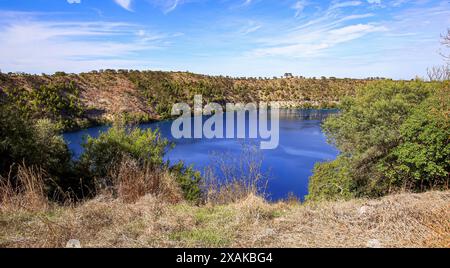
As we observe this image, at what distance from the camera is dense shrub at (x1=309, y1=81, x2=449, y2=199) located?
38.9ft

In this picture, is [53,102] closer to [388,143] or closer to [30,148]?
[30,148]

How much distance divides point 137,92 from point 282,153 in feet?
116

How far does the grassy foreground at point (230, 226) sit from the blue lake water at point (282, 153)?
A: 14.9 m

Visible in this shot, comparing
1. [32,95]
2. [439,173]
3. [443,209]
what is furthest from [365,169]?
[32,95]

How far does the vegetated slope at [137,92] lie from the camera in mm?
42719

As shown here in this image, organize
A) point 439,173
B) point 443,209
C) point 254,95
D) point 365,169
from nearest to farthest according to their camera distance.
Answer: point 443,209 < point 439,173 < point 365,169 < point 254,95

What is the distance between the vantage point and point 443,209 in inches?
179

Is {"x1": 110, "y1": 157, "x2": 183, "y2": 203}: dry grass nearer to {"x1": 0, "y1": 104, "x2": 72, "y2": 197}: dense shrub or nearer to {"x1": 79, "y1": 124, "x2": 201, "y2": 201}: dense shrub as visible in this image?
{"x1": 0, "y1": 104, "x2": 72, "y2": 197}: dense shrub

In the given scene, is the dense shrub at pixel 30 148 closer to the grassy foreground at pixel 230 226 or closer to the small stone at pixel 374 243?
the grassy foreground at pixel 230 226

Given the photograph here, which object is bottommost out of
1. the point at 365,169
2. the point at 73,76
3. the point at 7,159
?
the point at 365,169

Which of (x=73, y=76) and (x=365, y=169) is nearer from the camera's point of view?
(x=365, y=169)

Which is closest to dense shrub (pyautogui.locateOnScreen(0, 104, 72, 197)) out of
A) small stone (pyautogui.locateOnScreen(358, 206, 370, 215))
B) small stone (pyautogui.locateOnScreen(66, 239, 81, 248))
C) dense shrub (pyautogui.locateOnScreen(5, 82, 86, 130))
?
small stone (pyautogui.locateOnScreen(66, 239, 81, 248))
